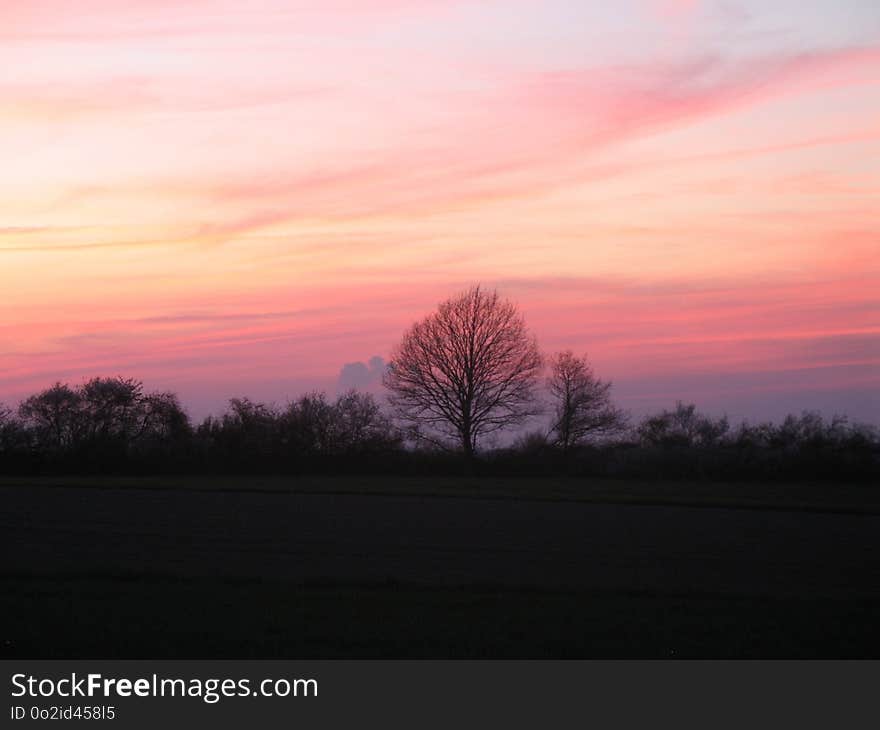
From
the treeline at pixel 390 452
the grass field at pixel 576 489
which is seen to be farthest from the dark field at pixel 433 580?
the treeline at pixel 390 452

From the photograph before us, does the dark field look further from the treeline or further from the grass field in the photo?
the treeline

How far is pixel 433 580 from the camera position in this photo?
17.8 m

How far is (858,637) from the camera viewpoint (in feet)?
41.6

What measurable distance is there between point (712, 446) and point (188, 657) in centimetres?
6177

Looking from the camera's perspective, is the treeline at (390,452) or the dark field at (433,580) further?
the treeline at (390,452)

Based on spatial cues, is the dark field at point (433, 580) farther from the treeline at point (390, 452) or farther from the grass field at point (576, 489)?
the treeline at point (390, 452)

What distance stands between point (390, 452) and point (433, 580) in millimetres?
53956

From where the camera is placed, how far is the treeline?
63.6 meters

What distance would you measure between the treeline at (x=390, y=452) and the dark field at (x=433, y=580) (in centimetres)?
2495

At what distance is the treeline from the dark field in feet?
81.9

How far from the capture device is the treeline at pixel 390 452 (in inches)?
2504

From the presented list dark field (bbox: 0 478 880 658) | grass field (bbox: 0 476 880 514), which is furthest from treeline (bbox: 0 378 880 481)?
dark field (bbox: 0 478 880 658)
